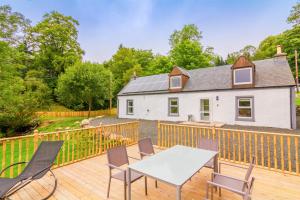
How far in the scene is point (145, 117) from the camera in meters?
15.7

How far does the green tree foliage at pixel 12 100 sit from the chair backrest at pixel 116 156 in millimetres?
10762

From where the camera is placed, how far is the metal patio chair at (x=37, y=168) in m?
2.70

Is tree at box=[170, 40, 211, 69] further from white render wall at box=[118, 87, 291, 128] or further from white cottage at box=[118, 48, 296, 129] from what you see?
white render wall at box=[118, 87, 291, 128]

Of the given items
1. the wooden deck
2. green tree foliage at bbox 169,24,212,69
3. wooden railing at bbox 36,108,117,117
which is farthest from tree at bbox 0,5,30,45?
green tree foliage at bbox 169,24,212,69

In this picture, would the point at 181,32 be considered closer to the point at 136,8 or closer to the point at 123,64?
the point at 123,64

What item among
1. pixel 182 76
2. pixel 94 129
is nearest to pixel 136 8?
pixel 182 76

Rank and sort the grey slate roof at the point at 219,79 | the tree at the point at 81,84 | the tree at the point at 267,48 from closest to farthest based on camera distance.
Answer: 1. the grey slate roof at the point at 219,79
2. the tree at the point at 81,84
3. the tree at the point at 267,48

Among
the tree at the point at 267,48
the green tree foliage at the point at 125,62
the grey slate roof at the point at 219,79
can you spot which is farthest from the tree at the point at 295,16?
the green tree foliage at the point at 125,62

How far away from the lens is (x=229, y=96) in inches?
439

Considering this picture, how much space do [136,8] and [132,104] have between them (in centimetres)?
930

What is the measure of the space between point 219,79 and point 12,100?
15.3m

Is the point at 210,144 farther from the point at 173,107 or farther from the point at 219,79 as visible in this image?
the point at 173,107

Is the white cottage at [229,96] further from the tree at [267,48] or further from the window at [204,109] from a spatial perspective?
the tree at [267,48]

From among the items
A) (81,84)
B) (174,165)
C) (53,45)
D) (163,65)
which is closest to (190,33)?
(163,65)
